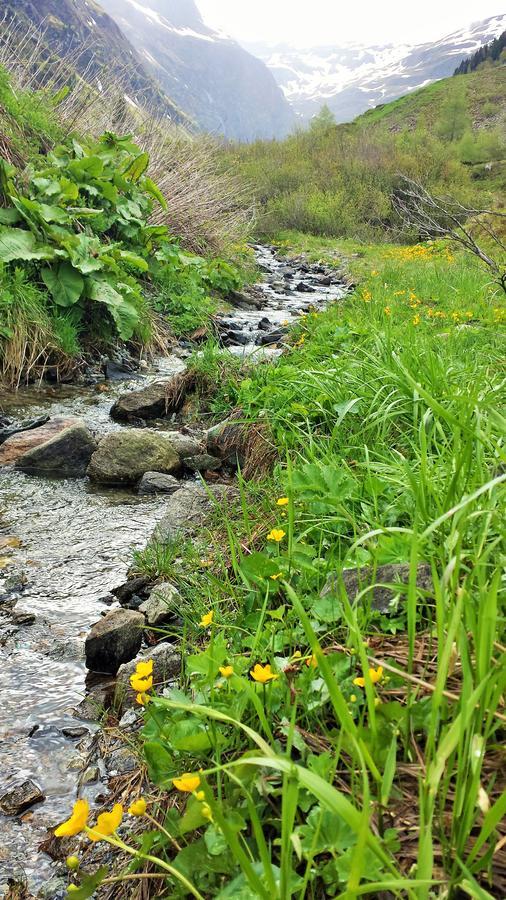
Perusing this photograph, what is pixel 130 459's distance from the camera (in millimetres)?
3732

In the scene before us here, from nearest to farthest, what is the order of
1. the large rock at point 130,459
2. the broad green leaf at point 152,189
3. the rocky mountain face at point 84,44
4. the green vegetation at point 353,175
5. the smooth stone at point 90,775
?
the smooth stone at point 90,775
the large rock at point 130,459
the broad green leaf at point 152,189
the rocky mountain face at point 84,44
the green vegetation at point 353,175

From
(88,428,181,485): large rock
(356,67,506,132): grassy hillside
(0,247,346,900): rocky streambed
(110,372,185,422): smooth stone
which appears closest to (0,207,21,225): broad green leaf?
(0,247,346,900): rocky streambed

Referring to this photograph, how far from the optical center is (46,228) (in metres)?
5.56

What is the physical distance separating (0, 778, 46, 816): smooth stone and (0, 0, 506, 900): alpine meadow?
0.01 metres

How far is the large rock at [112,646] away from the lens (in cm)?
205

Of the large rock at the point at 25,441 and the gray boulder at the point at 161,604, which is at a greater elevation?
the large rock at the point at 25,441

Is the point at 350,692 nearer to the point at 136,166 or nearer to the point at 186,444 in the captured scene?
the point at 186,444

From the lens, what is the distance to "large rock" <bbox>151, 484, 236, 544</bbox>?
265 cm

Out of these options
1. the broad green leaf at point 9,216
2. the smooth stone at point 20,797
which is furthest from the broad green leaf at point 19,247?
the smooth stone at point 20,797

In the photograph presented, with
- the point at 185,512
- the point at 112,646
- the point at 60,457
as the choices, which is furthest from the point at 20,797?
the point at 60,457

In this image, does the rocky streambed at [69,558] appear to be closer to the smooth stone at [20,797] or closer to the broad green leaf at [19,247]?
the smooth stone at [20,797]

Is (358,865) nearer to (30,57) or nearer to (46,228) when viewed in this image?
(46,228)

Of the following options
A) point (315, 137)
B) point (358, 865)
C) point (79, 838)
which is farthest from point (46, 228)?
point (315, 137)

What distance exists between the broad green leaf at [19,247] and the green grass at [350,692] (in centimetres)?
376
